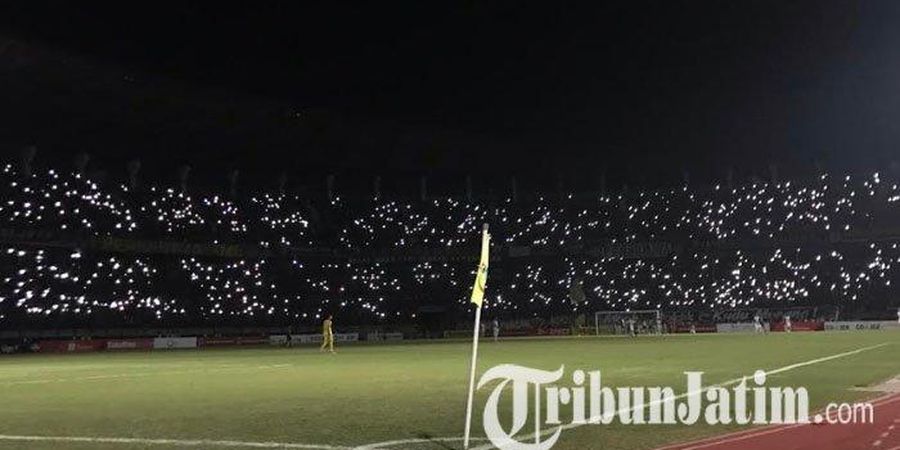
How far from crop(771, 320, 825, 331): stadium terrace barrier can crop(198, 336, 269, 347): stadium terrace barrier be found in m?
38.6

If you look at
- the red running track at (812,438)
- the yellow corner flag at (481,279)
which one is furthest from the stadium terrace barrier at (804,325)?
the yellow corner flag at (481,279)

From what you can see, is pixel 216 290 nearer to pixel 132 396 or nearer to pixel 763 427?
pixel 132 396

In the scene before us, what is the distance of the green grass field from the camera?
11250 mm

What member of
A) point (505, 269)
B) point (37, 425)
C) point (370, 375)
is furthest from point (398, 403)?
point (505, 269)

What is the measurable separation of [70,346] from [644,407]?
50920mm

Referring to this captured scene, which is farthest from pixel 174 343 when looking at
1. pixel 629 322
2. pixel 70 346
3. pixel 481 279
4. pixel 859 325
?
pixel 481 279

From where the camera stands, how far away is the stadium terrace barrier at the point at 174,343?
5966 cm

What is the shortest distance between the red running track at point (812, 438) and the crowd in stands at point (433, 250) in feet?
203

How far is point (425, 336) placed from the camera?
71.8 metres

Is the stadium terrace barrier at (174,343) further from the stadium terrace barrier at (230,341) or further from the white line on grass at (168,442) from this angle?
the white line on grass at (168,442)

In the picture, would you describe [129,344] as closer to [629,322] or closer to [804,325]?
[629,322]

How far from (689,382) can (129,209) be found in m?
62.5

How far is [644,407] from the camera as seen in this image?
1352cm

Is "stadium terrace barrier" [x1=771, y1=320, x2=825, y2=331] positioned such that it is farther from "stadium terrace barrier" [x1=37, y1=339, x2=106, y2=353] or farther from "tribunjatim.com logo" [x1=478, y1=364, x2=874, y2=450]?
"tribunjatim.com logo" [x1=478, y1=364, x2=874, y2=450]
